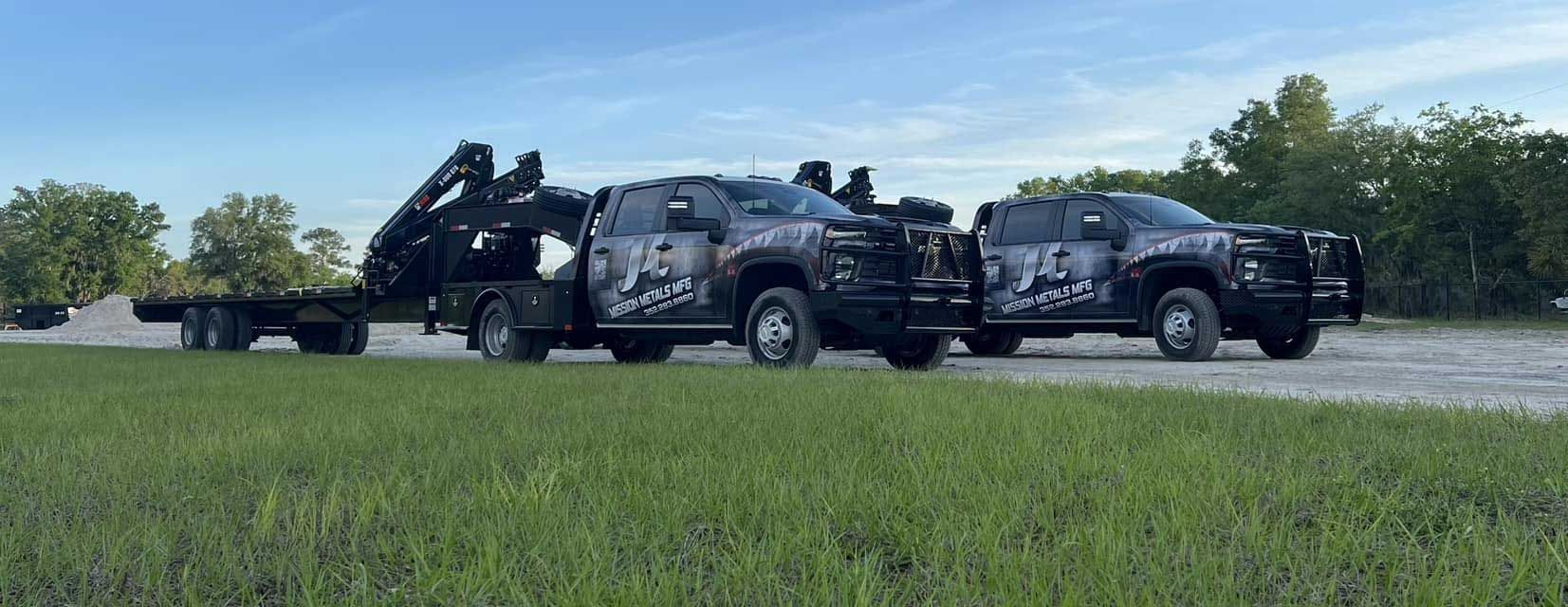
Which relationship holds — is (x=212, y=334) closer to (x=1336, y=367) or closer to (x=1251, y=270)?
(x=1251, y=270)

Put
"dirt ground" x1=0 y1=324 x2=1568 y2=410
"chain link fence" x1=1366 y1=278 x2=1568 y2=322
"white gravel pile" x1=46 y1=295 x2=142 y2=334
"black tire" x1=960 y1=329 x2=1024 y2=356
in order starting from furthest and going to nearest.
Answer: "white gravel pile" x1=46 y1=295 x2=142 y2=334, "chain link fence" x1=1366 y1=278 x2=1568 y2=322, "black tire" x1=960 y1=329 x2=1024 y2=356, "dirt ground" x1=0 y1=324 x2=1568 y2=410

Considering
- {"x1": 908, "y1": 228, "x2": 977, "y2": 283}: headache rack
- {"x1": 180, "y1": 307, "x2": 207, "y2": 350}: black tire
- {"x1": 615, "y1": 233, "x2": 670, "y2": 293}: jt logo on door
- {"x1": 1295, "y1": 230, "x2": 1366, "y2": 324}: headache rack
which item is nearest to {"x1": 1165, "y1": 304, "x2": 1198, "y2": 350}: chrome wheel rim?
{"x1": 1295, "y1": 230, "x2": 1366, "y2": 324}: headache rack

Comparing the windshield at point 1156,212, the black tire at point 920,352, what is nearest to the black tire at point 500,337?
the black tire at point 920,352

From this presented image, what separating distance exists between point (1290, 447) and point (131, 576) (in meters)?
3.74

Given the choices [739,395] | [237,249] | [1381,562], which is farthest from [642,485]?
[237,249]

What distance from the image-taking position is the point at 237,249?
91125mm

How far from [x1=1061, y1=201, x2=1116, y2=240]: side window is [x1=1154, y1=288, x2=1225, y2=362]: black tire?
131 centimetres

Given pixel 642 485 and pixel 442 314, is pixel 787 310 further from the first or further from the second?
pixel 642 485

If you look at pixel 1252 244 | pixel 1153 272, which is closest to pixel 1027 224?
pixel 1153 272

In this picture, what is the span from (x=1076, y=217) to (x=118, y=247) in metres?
93.9

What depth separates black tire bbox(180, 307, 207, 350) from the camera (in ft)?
60.8

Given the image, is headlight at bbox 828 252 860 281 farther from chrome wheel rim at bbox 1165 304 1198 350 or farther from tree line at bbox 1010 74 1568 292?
tree line at bbox 1010 74 1568 292

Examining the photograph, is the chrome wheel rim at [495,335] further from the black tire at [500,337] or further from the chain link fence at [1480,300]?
the chain link fence at [1480,300]

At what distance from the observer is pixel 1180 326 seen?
12.5m
